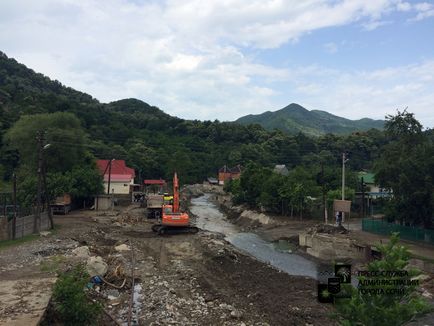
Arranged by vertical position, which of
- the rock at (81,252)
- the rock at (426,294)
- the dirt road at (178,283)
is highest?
the rock at (81,252)

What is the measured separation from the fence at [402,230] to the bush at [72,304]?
29.5m

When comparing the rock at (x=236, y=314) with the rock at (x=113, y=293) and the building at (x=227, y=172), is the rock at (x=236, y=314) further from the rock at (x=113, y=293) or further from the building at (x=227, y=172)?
the building at (x=227, y=172)

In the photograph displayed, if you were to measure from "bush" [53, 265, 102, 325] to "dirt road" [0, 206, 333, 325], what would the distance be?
1233 millimetres

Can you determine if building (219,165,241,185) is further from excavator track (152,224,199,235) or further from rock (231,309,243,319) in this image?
rock (231,309,243,319)

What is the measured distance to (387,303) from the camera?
981 cm

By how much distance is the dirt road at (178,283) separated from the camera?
1902 centimetres

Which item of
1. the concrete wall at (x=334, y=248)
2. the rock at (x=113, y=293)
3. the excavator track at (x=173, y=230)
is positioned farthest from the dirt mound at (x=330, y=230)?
the rock at (x=113, y=293)

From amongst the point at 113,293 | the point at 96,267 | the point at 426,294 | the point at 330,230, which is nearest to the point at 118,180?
the point at 330,230

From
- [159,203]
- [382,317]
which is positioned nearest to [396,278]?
[382,317]

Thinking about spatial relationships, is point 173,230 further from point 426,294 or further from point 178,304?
point 426,294

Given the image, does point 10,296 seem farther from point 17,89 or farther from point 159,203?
point 17,89

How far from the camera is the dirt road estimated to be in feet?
62.4

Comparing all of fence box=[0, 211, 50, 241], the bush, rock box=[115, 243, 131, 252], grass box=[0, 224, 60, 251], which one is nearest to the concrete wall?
rock box=[115, 243, 131, 252]

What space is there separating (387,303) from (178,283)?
17.1 meters
